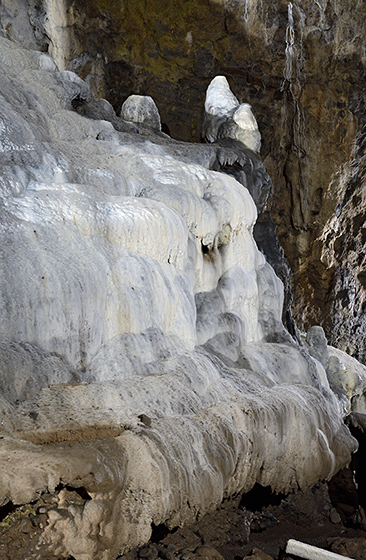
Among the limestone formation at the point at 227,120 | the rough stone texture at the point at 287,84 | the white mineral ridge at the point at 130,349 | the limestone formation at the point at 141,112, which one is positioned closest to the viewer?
the white mineral ridge at the point at 130,349

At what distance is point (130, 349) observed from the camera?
4.15m

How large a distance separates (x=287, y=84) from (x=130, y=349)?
11.6 metres

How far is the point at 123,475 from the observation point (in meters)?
2.71

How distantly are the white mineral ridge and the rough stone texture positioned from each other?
6490 millimetres

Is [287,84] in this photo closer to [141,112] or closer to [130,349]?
[141,112]

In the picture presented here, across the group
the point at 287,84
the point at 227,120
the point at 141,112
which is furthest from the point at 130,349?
the point at 287,84

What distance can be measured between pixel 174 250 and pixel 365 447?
3.12 m

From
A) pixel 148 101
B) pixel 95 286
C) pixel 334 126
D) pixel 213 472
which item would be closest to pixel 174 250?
pixel 95 286

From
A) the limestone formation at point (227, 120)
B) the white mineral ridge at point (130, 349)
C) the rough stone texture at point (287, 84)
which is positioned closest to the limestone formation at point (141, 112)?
the limestone formation at point (227, 120)

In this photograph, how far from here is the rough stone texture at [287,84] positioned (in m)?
12.8

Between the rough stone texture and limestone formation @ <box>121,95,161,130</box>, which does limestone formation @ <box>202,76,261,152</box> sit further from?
the rough stone texture

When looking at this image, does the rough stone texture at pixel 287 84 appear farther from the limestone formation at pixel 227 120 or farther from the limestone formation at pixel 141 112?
the limestone formation at pixel 227 120

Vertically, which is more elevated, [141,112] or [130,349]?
[141,112]

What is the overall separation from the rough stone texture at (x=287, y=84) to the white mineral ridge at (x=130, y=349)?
6490 mm
